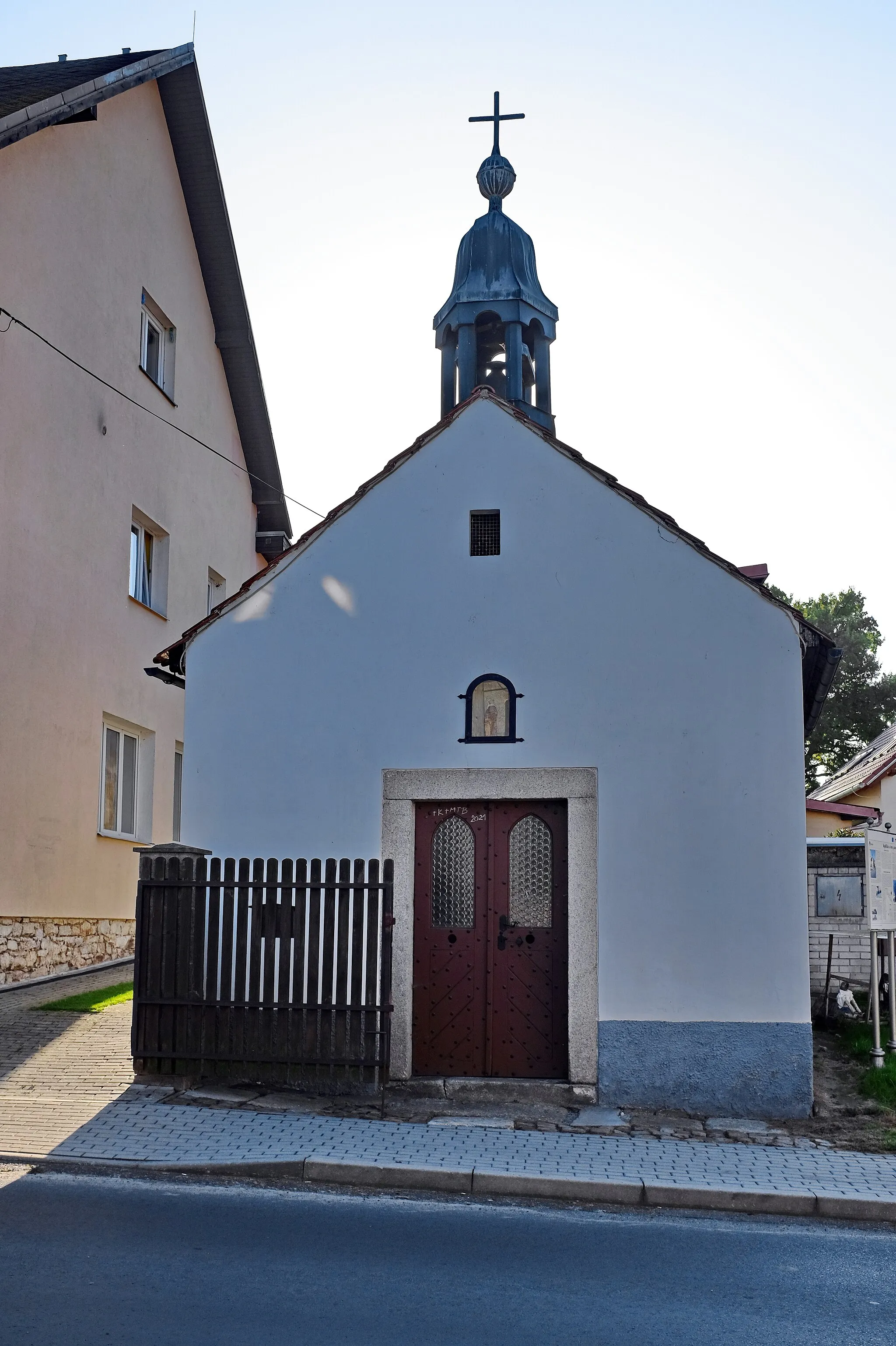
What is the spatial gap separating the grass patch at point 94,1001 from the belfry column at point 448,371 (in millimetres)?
7041

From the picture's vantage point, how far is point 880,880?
1061cm

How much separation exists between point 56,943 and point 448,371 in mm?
8129

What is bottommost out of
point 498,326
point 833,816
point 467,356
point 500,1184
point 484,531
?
point 500,1184

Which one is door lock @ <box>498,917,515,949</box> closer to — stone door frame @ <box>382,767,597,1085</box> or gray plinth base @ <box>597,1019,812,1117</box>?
stone door frame @ <box>382,767,597,1085</box>

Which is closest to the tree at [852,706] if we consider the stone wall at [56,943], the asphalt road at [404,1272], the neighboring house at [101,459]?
the neighboring house at [101,459]

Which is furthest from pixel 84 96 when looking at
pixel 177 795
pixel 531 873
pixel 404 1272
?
pixel 404 1272

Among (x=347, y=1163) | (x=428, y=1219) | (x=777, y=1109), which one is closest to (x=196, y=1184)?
(x=347, y=1163)

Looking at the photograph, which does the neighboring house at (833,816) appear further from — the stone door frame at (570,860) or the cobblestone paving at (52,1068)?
the cobblestone paving at (52,1068)

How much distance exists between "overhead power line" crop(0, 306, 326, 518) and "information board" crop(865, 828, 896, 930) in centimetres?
1055

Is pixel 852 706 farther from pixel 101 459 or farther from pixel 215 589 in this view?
pixel 101 459

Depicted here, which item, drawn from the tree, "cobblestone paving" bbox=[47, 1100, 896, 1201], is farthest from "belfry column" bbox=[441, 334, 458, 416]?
the tree

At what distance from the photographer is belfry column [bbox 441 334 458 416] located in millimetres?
13820

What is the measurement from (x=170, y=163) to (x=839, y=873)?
15.0 meters

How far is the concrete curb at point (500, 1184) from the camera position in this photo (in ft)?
22.7
